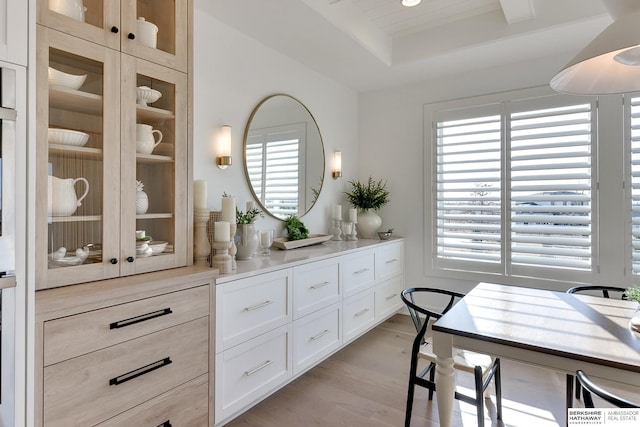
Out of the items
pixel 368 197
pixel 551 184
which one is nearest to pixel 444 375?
pixel 551 184

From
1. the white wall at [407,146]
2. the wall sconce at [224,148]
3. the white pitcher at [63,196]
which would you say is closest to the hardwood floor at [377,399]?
the white wall at [407,146]

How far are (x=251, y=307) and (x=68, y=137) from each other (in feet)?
4.00

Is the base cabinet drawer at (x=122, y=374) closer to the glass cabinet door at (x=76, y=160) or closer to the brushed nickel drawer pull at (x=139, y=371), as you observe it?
the brushed nickel drawer pull at (x=139, y=371)

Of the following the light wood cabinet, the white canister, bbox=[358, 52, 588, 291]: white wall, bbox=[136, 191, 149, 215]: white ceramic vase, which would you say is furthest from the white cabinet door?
bbox=[358, 52, 588, 291]: white wall

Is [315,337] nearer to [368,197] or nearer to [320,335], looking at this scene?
[320,335]

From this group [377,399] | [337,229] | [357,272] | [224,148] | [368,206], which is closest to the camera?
[377,399]

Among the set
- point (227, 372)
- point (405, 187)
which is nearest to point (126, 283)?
point (227, 372)

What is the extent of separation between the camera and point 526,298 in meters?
2.04

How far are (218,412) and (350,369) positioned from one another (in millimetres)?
1164

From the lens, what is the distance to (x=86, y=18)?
1.55 m

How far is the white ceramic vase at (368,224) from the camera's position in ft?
12.6

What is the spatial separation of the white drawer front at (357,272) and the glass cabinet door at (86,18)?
2.07 meters

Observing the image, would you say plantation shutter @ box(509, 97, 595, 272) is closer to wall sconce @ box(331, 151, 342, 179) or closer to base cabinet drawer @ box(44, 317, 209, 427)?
wall sconce @ box(331, 151, 342, 179)

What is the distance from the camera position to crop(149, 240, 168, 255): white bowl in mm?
1813
